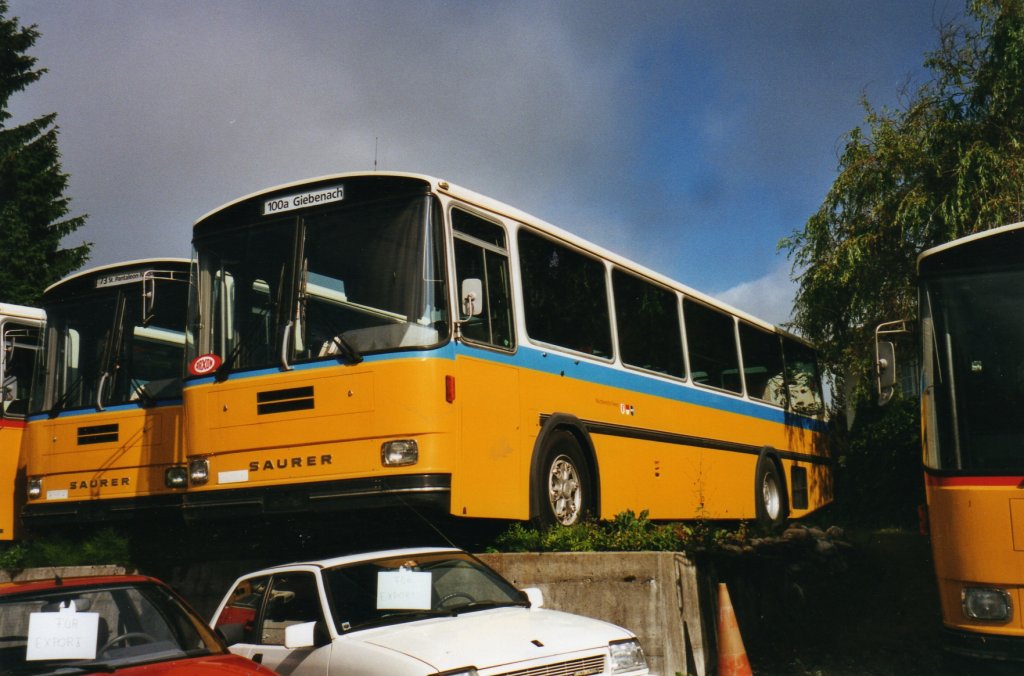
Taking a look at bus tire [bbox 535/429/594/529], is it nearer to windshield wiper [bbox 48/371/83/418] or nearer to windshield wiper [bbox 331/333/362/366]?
windshield wiper [bbox 331/333/362/366]

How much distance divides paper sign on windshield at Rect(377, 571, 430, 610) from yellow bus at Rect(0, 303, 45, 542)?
8.60m

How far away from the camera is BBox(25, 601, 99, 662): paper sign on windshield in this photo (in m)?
5.48

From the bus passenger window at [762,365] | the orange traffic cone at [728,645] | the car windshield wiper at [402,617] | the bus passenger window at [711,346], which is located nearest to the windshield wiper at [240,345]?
the car windshield wiper at [402,617]

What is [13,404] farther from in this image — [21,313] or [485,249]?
[485,249]

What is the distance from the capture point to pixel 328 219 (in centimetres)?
996

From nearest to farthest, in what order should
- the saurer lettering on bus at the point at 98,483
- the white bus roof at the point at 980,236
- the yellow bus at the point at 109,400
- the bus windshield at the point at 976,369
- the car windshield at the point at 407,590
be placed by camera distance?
1. the car windshield at the point at 407,590
2. the bus windshield at the point at 976,369
3. the white bus roof at the point at 980,236
4. the yellow bus at the point at 109,400
5. the saurer lettering on bus at the point at 98,483

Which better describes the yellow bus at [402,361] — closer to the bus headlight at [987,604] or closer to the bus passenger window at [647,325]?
the bus passenger window at [647,325]

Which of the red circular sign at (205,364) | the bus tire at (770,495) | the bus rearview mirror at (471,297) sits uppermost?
the bus rearview mirror at (471,297)

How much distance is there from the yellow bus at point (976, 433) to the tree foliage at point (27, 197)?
2579cm

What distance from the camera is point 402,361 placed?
9203mm

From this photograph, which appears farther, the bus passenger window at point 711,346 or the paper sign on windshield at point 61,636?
the bus passenger window at point 711,346

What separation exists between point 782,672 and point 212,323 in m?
5.98

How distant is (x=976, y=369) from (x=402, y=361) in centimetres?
451

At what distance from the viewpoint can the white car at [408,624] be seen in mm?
6328
